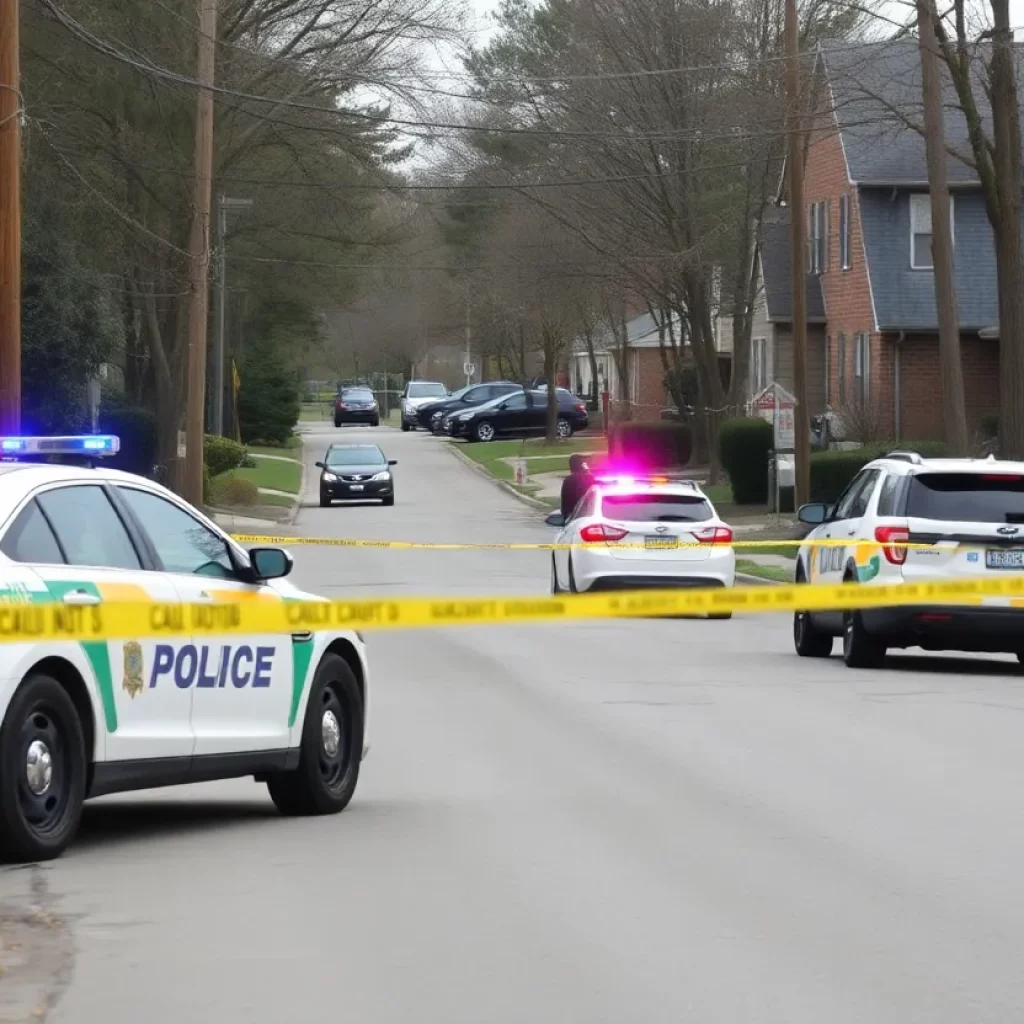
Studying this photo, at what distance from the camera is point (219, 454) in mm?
48312

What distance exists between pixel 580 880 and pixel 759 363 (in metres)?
51.8

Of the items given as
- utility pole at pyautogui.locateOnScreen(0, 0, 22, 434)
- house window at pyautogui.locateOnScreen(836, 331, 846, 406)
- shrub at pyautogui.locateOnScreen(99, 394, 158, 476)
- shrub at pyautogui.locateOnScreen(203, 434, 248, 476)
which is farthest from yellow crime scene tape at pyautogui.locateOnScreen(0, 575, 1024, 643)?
house window at pyautogui.locateOnScreen(836, 331, 846, 406)

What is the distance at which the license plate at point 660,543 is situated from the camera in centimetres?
2333

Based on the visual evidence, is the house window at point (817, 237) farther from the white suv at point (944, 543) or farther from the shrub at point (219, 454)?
the white suv at point (944, 543)

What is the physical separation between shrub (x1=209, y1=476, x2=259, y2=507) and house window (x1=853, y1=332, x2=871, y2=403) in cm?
1337

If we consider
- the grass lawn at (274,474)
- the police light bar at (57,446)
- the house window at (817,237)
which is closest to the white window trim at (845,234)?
the house window at (817,237)

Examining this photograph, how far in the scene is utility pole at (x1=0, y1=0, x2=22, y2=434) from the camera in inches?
872

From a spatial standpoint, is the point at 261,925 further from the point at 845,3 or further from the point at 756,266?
the point at 756,266

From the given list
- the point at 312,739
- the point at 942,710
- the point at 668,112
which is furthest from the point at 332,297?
the point at 312,739

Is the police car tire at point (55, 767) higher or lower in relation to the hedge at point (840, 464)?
lower

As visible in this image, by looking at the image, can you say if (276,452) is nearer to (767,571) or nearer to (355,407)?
(355,407)

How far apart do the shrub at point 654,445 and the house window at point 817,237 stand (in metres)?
5.41

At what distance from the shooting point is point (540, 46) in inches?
3292

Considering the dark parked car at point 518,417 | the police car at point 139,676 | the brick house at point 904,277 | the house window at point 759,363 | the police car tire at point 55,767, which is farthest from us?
the dark parked car at point 518,417
